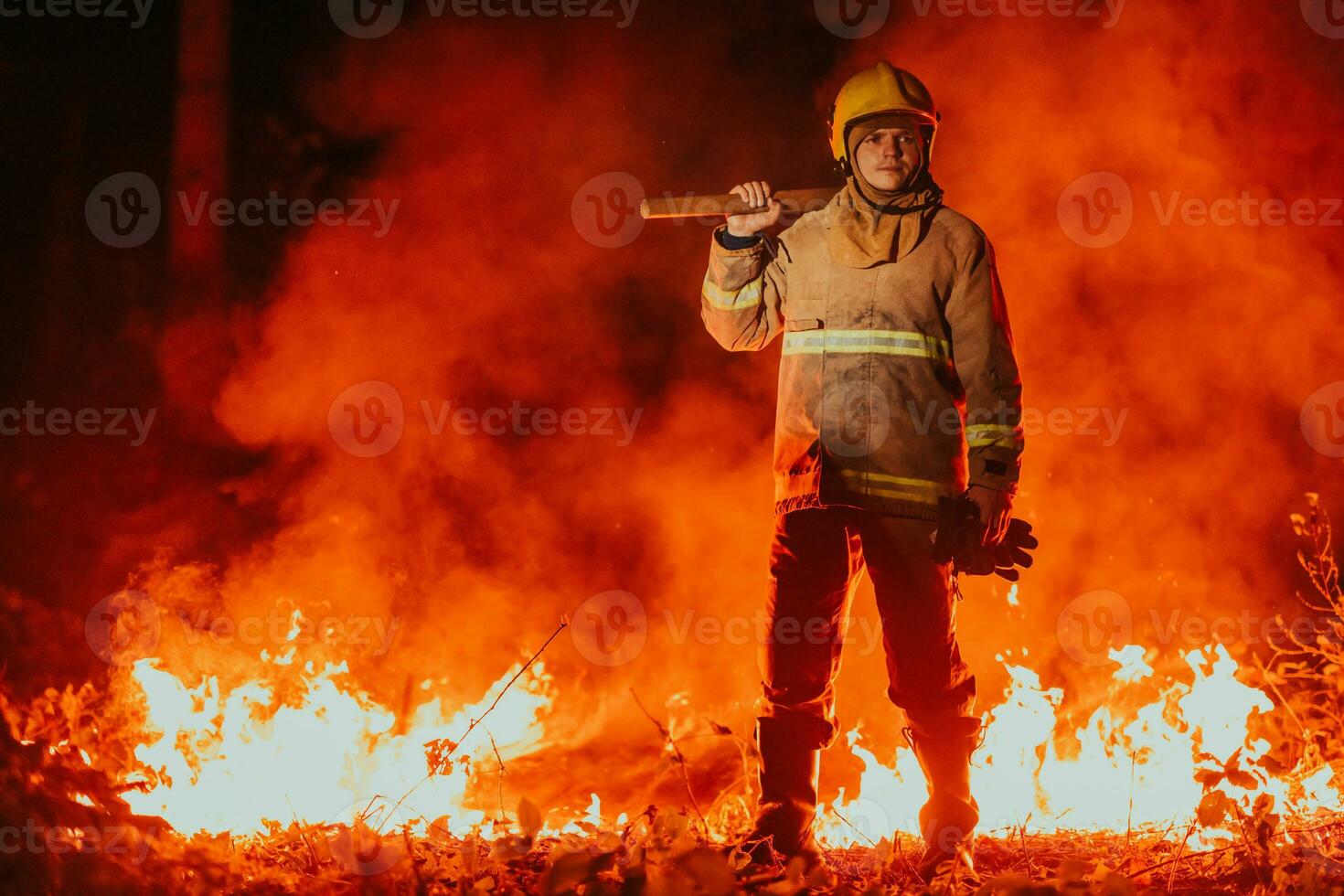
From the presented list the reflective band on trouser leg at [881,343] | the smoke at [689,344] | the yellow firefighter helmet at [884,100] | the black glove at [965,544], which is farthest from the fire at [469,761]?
the yellow firefighter helmet at [884,100]

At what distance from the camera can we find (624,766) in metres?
6.21

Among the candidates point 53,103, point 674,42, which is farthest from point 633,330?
point 53,103

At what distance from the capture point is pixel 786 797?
13.4ft

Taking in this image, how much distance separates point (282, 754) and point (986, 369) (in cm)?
391

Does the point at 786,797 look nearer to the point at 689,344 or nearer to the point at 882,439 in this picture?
the point at 882,439

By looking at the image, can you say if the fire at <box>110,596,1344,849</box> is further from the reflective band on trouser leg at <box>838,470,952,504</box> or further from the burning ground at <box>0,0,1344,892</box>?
the reflective band on trouser leg at <box>838,470,952,504</box>

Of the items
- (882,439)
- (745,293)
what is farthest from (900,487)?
(745,293)

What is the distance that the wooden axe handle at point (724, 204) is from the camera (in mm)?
4168

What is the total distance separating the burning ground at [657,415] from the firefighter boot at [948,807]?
179 centimetres

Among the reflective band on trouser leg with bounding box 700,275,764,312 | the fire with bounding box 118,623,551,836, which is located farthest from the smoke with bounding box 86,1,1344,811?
the reflective band on trouser leg with bounding box 700,275,764,312

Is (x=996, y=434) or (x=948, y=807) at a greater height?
(x=996, y=434)

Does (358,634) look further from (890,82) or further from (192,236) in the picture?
(890,82)

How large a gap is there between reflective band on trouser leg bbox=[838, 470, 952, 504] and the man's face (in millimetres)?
1080

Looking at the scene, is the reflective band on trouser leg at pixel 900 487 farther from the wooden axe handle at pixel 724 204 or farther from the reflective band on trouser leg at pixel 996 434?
the wooden axe handle at pixel 724 204
